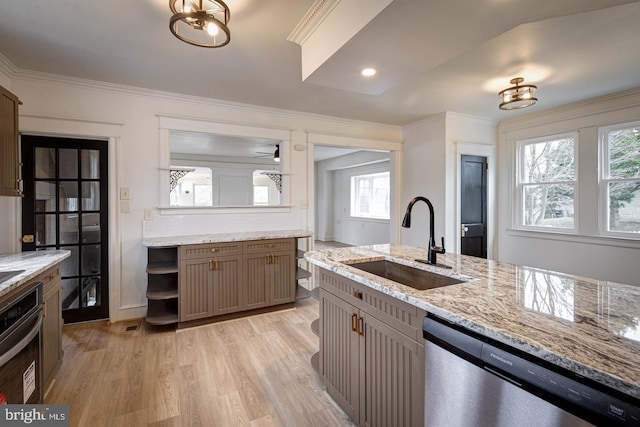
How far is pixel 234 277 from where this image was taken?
3.34 metres

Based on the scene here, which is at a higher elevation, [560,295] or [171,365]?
[560,295]

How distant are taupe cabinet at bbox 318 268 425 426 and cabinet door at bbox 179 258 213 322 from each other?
5.46 ft

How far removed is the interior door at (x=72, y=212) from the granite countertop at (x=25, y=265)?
95 centimetres

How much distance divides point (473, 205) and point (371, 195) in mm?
3937

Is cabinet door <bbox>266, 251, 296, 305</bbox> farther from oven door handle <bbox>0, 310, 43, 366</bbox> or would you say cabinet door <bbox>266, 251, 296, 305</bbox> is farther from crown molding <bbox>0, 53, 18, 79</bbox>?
crown molding <bbox>0, 53, 18, 79</bbox>

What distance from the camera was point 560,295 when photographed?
1.26 m

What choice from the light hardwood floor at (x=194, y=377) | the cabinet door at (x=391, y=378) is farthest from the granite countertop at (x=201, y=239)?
the cabinet door at (x=391, y=378)

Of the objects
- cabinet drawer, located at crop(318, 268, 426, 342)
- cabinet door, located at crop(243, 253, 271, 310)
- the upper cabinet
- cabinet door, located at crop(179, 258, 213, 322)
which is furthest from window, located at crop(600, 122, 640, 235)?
the upper cabinet

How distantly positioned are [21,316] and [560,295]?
2.62 m

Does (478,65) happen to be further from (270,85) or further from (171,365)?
(171,365)

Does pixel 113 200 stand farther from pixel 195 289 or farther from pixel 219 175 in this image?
pixel 219 175

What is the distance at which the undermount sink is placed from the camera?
70.9 inches

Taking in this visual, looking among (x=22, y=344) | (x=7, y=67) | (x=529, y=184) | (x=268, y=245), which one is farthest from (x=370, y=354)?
(x=529, y=184)

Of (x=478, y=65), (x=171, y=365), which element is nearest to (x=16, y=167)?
(x=171, y=365)
